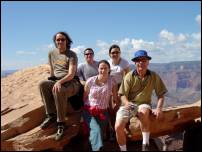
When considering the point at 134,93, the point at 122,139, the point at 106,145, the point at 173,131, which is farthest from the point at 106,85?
the point at 173,131

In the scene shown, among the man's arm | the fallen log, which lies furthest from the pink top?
the fallen log

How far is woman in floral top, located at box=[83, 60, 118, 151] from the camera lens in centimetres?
995

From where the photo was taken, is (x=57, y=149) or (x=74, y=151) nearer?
(x=57, y=149)

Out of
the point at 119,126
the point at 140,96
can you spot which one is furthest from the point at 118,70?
the point at 119,126

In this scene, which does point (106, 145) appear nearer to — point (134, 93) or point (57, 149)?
point (57, 149)

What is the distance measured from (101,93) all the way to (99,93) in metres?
0.06

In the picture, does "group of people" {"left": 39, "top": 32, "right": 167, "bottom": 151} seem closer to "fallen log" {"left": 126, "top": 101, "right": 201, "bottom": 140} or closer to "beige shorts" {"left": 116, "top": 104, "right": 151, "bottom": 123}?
"beige shorts" {"left": 116, "top": 104, "right": 151, "bottom": 123}

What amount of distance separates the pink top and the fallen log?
4.65 ft

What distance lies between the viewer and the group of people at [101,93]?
9.50 meters

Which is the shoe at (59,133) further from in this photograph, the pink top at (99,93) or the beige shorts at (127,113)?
the beige shorts at (127,113)

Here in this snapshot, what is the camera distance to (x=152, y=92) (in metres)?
9.98

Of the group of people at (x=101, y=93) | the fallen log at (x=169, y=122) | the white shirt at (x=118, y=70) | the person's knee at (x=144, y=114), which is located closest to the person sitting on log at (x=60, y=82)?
the group of people at (x=101, y=93)

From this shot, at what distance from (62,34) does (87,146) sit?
4.03 metres

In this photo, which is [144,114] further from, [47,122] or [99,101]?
[47,122]
